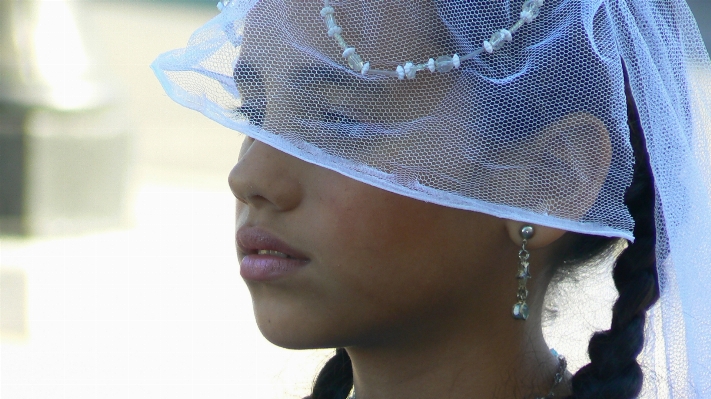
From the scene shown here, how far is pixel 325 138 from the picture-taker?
142 cm

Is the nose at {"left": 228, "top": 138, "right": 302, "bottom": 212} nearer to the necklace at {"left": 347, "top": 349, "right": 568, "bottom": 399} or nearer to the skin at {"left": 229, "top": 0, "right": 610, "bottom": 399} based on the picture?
the skin at {"left": 229, "top": 0, "right": 610, "bottom": 399}

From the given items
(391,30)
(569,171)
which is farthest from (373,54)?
(569,171)

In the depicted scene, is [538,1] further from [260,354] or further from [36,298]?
[36,298]

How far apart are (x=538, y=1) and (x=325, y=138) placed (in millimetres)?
423

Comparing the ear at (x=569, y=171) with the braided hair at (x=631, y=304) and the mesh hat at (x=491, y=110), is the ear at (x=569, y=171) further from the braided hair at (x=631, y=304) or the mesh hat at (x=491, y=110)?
the braided hair at (x=631, y=304)

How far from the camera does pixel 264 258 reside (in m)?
1.53

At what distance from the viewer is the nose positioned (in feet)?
4.87

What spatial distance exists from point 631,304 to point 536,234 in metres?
0.26

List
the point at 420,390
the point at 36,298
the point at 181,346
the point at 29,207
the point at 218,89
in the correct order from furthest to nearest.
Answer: the point at 29,207
the point at 36,298
the point at 181,346
the point at 420,390
the point at 218,89

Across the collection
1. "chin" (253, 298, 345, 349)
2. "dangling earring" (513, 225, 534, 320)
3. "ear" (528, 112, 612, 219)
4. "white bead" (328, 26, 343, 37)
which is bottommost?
"chin" (253, 298, 345, 349)

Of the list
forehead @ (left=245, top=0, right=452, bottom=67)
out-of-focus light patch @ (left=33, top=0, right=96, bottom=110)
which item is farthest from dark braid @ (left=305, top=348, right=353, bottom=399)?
out-of-focus light patch @ (left=33, top=0, right=96, bottom=110)

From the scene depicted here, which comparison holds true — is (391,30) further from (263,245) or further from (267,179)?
(263,245)

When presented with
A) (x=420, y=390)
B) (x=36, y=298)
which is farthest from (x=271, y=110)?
(x=36, y=298)

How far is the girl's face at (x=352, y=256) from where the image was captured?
1.46m
